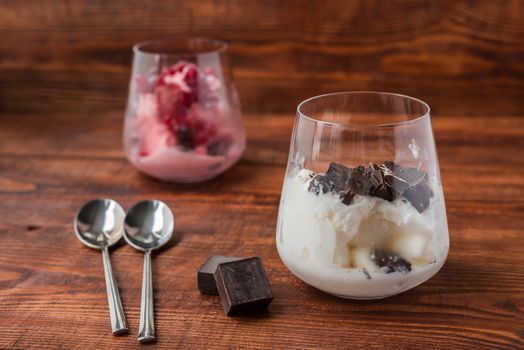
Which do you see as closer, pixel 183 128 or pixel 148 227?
pixel 148 227

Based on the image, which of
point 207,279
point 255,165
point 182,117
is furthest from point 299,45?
point 207,279

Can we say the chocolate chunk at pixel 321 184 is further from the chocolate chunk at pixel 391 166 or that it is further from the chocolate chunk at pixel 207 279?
the chocolate chunk at pixel 207 279

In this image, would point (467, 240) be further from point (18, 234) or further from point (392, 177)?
point (18, 234)

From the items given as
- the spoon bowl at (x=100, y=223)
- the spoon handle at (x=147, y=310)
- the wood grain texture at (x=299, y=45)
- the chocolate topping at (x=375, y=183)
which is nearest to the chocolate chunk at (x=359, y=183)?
the chocolate topping at (x=375, y=183)

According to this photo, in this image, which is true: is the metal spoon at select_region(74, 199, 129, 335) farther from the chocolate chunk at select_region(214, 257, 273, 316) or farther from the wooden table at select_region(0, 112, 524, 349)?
the chocolate chunk at select_region(214, 257, 273, 316)

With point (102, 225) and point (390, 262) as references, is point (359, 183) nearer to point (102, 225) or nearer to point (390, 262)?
point (390, 262)

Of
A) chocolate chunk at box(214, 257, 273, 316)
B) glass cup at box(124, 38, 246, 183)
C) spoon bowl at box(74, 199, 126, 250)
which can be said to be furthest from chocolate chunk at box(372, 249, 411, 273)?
glass cup at box(124, 38, 246, 183)

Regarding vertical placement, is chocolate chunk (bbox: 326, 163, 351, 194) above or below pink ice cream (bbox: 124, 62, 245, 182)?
above
